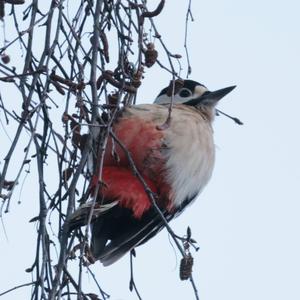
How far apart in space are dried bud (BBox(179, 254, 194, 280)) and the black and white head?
2.14 metres

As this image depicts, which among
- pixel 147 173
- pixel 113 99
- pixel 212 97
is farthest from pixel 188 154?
pixel 113 99

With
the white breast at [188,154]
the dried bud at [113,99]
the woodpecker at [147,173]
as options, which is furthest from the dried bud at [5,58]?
the white breast at [188,154]

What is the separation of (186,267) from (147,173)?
52.9 inches

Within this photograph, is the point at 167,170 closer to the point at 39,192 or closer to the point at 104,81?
the point at 104,81

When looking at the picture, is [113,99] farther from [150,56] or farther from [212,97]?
[212,97]

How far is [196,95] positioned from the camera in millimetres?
4828

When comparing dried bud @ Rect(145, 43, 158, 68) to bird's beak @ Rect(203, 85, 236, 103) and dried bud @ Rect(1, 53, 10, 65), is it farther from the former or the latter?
bird's beak @ Rect(203, 85, 236, 103)

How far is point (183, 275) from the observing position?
8.61 feet

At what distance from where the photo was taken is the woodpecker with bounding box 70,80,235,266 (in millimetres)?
3736

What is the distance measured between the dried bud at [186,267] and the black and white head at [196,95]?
7.03 ft

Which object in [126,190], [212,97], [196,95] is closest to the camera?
[126,190]

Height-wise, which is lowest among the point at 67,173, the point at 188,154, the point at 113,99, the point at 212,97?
the point at 67,173

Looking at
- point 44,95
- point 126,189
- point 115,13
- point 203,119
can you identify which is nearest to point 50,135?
point 44,95

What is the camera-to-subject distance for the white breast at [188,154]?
3988 millimetres
